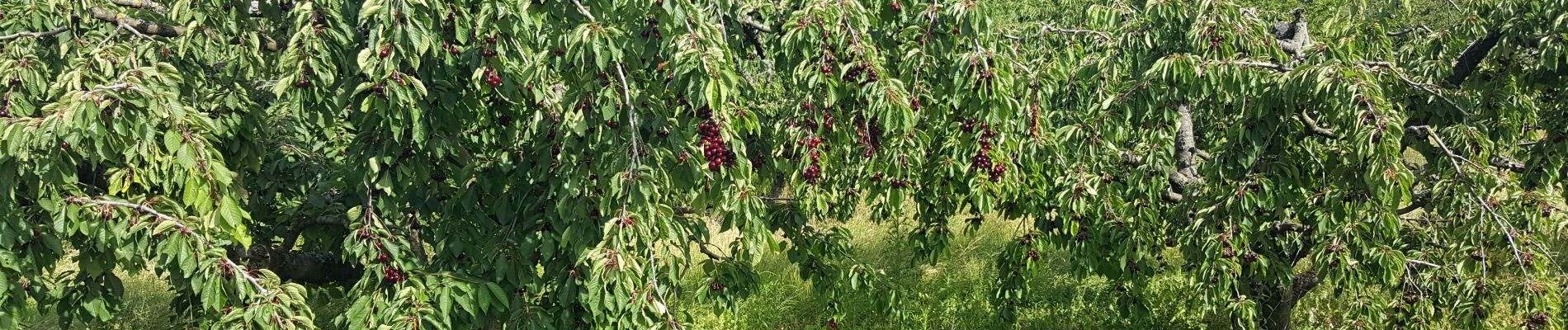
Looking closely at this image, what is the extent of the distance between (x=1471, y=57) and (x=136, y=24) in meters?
6.15

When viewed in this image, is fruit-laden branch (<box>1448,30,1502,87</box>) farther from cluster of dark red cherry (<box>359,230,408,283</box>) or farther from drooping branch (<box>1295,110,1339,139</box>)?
cluster of dark red cherry (<box>359,230,408,283</box>)

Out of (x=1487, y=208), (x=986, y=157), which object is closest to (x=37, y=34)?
(x=986, y=157)

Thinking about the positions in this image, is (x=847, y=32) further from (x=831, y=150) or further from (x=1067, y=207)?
(x=1067, y=207)

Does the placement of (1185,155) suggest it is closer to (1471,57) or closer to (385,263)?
(1471,57)

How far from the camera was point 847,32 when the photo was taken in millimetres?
3574

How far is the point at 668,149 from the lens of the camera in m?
3.30

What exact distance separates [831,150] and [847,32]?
607mm

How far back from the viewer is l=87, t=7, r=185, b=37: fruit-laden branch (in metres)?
4.17

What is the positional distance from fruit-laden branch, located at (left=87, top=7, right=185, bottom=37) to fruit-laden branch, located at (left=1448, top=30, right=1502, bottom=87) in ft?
19.0

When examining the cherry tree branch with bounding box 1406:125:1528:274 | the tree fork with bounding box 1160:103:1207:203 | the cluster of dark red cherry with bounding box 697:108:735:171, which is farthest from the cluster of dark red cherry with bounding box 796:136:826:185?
the tree fork with bounding box 1160:103:1207:203

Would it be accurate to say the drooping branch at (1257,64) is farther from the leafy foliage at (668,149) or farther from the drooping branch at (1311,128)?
the drooping branch at (1311,128)

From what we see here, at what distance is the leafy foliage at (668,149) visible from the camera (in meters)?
3.20

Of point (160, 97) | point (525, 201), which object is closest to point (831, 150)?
point (525, 201)

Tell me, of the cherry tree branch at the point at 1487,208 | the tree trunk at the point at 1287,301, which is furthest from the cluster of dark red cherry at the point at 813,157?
the tree trunk at the point at 1287,301
